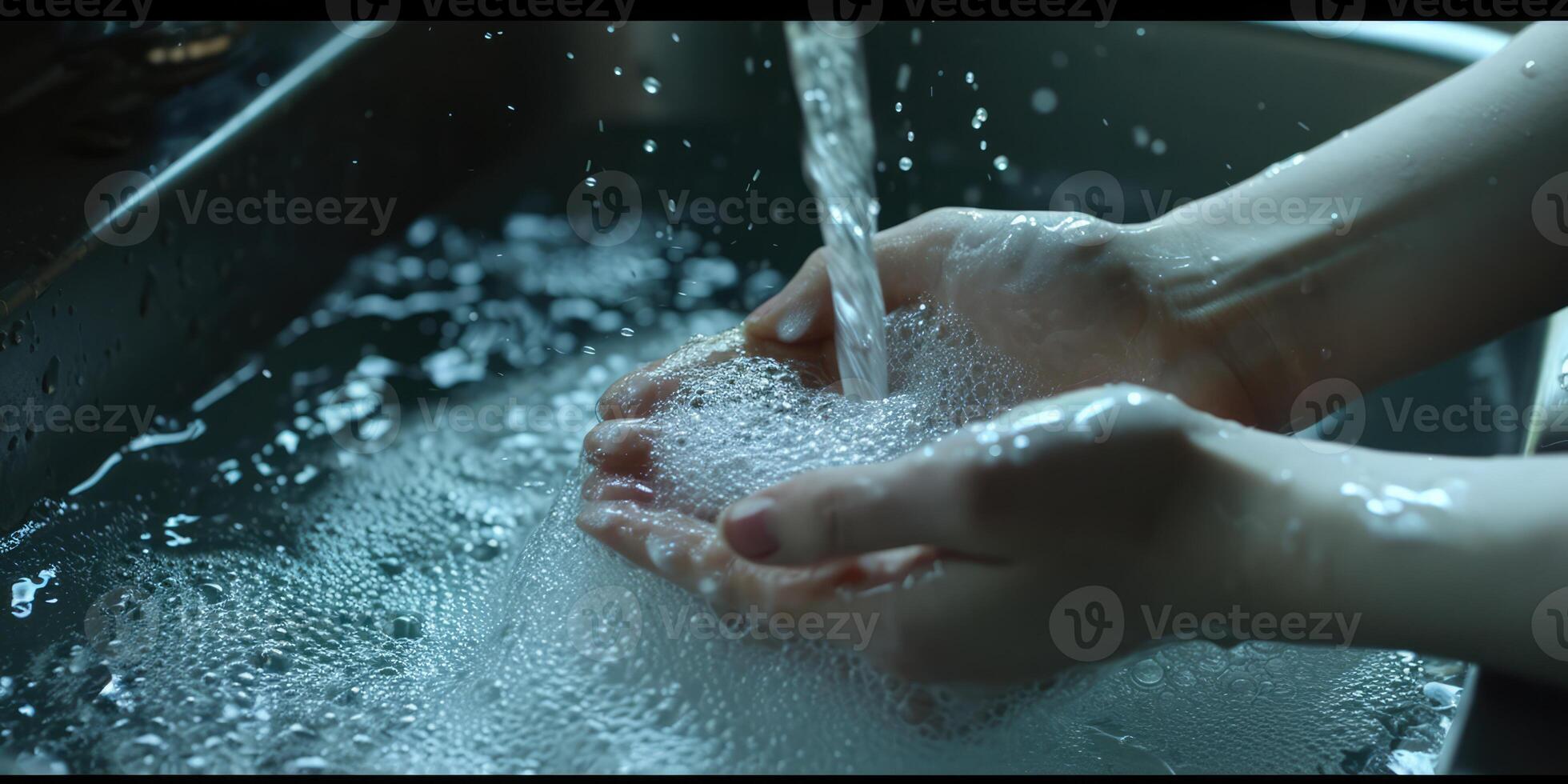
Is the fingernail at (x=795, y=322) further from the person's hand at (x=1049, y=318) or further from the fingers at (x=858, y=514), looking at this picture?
the fingers at (x=858, y=514)

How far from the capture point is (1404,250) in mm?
760

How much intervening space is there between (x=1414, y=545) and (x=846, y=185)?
1.60 feet

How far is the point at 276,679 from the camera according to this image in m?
0.65

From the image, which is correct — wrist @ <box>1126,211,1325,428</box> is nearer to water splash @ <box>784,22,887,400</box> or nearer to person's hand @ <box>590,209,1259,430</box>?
person's hand @ <box>590,209,1259,430</box>

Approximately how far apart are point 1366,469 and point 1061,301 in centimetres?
25

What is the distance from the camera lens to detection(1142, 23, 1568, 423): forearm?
2.48 feet

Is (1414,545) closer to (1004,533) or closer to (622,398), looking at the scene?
(1004,533)

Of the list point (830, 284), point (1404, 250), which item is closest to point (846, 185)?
point (830, 284)

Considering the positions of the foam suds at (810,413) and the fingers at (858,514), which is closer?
the fingers at (858,514)

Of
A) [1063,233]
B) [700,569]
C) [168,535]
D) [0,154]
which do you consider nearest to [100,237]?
[0,154]

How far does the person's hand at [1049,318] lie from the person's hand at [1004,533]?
0.67 ft

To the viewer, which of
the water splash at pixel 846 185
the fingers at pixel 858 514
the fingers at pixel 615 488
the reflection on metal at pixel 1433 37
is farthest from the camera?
the reflection on metal at pixel 1433 37

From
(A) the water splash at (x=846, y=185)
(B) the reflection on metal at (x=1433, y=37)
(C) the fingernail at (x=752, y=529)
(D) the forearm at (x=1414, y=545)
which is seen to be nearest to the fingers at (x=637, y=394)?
(A) the water splash at (x=846, y=185)

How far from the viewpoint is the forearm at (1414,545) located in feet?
1.68
